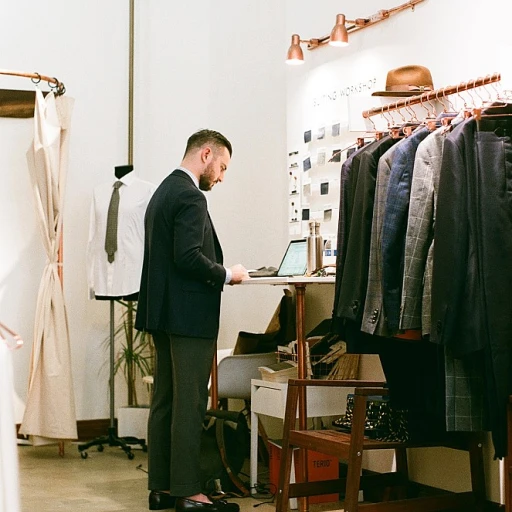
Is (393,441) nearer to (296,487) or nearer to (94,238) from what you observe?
(296,487)

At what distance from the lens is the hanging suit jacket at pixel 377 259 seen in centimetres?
328

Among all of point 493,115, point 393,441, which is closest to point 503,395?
point 393,441

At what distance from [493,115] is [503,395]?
91 cm

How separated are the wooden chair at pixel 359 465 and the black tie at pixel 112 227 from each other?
1987 mm

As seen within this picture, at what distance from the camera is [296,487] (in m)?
3.68

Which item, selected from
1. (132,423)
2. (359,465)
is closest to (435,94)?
(359,465)

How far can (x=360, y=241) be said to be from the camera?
344cm

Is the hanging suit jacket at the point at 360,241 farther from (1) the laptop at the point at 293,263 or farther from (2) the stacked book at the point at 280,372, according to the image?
(1) the laptop at the point at 293,263

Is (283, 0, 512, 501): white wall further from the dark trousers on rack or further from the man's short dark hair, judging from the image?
the dark trousers on rack

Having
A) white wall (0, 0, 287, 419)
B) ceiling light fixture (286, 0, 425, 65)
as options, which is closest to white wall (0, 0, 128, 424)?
white wall (0, 0, 287, 419)

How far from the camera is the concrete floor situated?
4137 millimetres

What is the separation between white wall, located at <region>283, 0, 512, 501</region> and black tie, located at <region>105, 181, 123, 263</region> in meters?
1.11

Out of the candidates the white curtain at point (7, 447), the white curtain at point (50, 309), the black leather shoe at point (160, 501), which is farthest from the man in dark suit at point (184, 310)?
the white curtain at point (7, 447)

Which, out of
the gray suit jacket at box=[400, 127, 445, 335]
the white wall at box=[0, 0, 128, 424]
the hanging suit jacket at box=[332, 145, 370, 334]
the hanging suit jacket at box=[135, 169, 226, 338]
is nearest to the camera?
the gray suit jacket at box=[400, 127, 445, 335]
